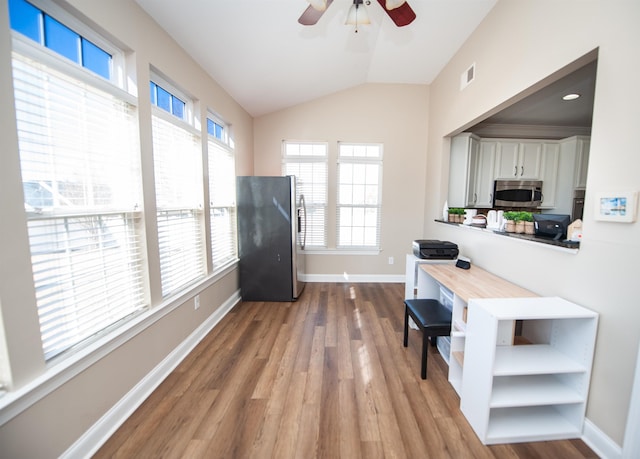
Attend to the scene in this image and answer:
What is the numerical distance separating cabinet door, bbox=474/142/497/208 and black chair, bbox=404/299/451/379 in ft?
8.76

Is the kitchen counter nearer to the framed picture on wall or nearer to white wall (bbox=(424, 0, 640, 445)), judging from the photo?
white wall (bbox=(424, 0, 640, 445))

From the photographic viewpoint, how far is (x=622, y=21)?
3.85 ft

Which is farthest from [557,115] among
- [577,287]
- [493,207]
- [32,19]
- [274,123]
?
[32,19]

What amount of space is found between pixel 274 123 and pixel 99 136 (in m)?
2.77

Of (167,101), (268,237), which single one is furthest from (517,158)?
(167,101)

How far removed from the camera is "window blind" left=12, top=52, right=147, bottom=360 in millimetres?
1096

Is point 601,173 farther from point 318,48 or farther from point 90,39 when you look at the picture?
point 90,39

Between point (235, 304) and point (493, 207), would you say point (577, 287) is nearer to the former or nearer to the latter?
point (493, 207)

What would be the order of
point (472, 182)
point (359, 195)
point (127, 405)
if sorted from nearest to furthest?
point (127, 405), point (472, 182), point (359, 195)

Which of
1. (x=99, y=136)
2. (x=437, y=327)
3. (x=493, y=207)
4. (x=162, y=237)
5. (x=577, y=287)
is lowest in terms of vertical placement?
(x=437, y=327)

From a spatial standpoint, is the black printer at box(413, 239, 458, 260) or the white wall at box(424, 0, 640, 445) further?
the black printer at box(413, 239, 458, 260)

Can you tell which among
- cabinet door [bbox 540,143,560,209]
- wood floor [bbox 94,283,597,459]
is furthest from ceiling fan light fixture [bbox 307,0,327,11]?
cabinet door [bbox 540,143,560,209]

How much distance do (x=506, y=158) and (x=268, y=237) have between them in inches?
160

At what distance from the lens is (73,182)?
1265 mm
